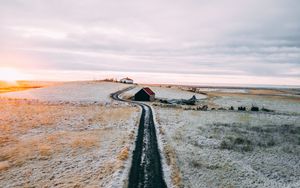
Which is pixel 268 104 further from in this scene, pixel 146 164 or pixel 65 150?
pixel 146 164

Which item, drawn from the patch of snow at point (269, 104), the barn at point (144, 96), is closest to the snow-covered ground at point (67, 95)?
the barn at point (144, 96)

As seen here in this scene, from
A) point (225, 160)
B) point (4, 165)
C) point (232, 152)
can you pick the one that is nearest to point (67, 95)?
point (4, 165)

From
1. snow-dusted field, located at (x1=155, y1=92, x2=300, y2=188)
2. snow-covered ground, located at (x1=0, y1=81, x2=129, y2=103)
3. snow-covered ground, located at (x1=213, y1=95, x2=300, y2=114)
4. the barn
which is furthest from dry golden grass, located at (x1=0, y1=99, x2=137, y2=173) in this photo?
snow-covered ground, located at (x1=213, y1=95, x2=300, y2=114)

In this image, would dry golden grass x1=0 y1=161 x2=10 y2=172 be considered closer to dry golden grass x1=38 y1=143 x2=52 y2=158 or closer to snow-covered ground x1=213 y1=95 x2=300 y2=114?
dry golden grass x1=38 y1=143 x2=52 y2=158

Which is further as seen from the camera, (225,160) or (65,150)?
(65,150)

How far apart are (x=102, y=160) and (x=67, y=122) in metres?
20.9

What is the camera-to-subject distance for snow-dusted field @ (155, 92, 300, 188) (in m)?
23.2

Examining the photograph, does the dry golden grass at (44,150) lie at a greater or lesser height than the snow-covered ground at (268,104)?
lesser

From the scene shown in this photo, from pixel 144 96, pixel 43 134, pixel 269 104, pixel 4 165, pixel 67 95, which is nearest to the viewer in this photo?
pixel 4 165

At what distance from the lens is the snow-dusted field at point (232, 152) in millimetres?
23234

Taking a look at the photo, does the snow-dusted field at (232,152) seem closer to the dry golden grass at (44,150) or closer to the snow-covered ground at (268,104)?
the dry golden grass at (44,150)

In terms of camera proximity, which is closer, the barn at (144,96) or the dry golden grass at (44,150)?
the dry golden grass at (44,150)

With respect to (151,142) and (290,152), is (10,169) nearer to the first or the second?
(151,142)

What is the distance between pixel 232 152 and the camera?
30.4 meters
